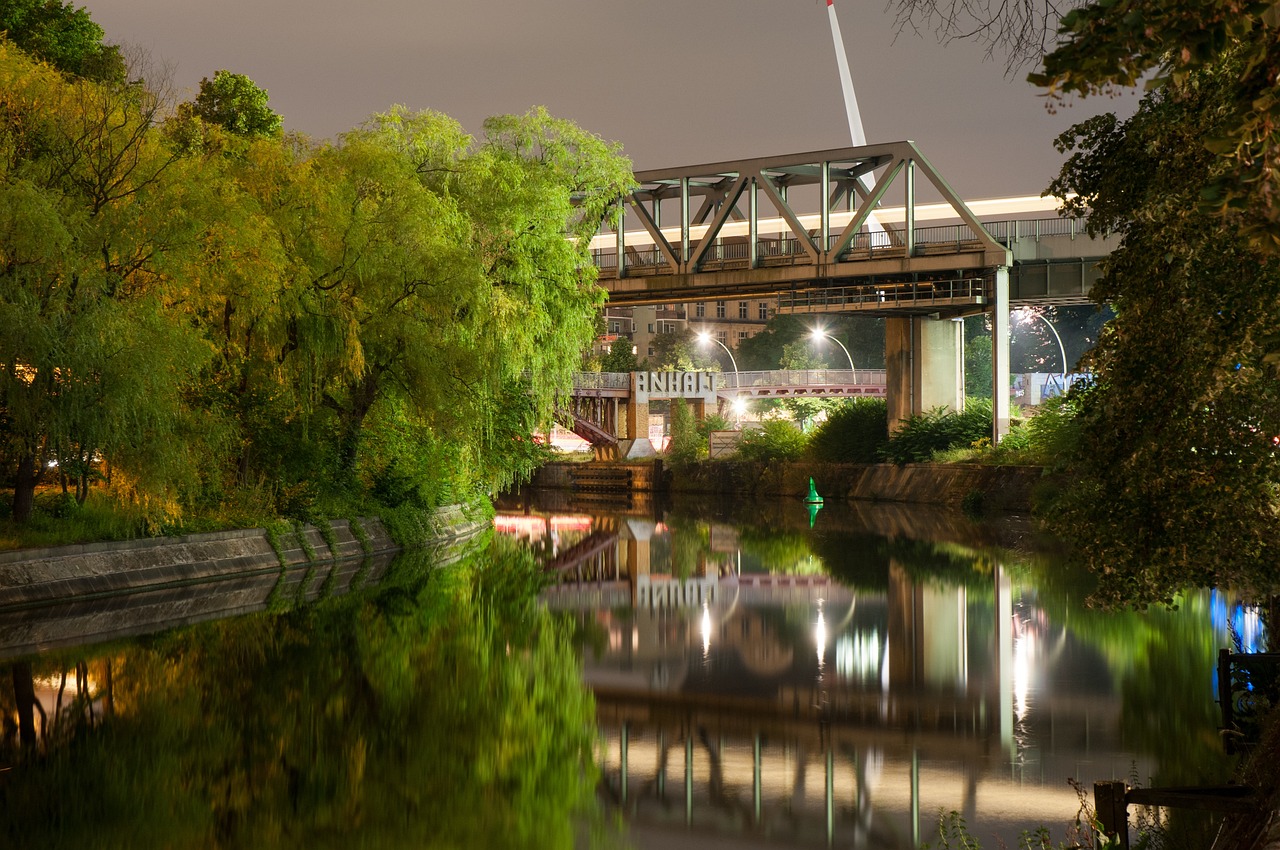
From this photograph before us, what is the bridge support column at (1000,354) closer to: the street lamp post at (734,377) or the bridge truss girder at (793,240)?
the bridge truss girder at (793,240)

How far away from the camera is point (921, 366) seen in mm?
60719

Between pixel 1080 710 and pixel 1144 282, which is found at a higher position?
pixel 1144 282

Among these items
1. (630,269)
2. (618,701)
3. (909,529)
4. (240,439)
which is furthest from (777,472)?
(618,701)

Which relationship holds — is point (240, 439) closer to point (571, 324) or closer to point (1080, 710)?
point (571, 324)

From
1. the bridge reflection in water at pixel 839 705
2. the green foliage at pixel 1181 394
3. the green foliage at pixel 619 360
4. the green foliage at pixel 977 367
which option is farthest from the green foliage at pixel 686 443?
the green foliage at pixel 1181 394

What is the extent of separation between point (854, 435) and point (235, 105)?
36593 mm

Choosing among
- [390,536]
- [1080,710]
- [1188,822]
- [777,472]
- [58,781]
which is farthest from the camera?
[777,472]

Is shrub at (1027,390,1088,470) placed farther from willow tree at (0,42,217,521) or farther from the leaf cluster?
willow tree at (0,42,217,521)

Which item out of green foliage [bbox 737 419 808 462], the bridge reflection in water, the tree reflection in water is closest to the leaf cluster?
the tree reflection in water

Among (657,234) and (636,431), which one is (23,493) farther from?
(636,431)

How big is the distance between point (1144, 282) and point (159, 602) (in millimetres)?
16373

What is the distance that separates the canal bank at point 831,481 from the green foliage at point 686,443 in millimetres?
677

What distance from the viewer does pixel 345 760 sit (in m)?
11.9

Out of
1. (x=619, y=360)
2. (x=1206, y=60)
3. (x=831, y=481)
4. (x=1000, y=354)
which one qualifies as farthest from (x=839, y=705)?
(x=619, y=360)
